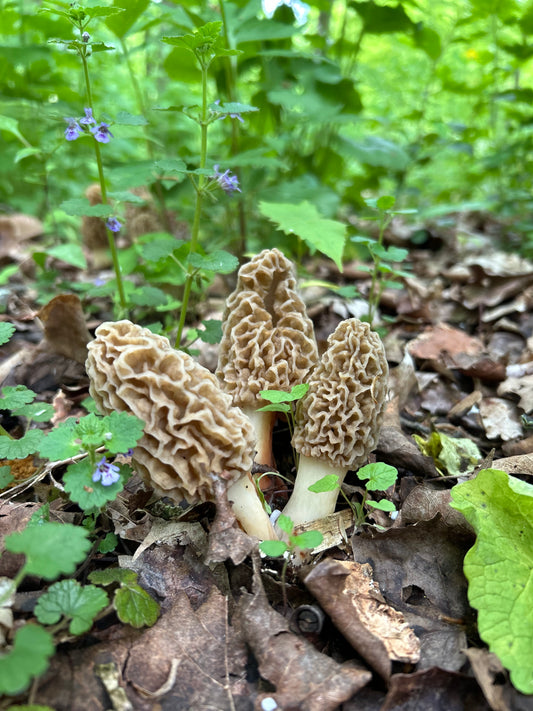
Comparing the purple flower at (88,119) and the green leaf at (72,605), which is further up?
the purple flower at (88,119)

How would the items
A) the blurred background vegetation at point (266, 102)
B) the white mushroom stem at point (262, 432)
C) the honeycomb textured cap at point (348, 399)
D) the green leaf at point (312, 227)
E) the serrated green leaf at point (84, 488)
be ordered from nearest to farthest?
the serrated green leaf at point (84, 488) < the honeycomb textured cap at point (348, 399) < the white mushroom stem at point (262, 432) < the green leaf at point (312, 227) < the blurred background vegetation at point (266, 102)

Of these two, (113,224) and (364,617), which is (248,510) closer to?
(364,617)

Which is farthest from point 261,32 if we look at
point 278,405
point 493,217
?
point 493,217

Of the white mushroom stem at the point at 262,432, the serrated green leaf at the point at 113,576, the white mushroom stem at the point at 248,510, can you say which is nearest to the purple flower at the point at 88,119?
the white mushroom stem at the point at 262,432

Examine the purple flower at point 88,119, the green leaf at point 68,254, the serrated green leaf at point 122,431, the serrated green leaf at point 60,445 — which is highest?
the purple flower at point 88,119

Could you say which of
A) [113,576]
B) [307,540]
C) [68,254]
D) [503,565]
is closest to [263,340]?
[307,540]

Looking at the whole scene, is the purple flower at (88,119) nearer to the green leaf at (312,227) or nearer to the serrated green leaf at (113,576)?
the green leaf at (312,227)

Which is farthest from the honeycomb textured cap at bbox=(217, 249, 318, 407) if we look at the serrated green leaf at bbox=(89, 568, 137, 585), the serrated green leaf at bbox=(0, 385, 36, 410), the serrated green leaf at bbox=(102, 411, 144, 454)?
the serrated green leaf at bbox=(89, 568, 137, 585)
